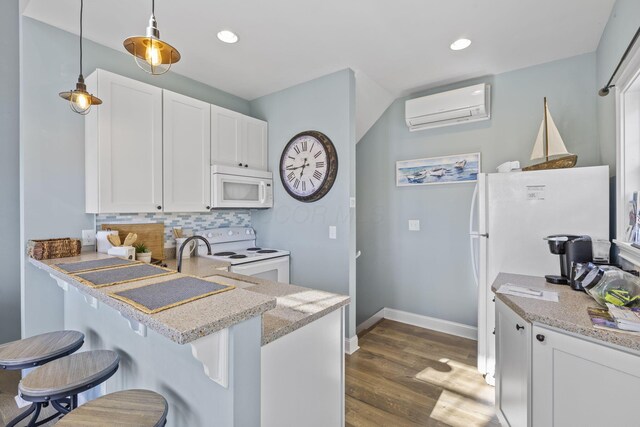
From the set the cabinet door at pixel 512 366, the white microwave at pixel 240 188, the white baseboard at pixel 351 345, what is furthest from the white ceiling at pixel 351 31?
the white baseboard at pixel 351 345

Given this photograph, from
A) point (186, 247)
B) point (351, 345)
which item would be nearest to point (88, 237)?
point (186, 247)

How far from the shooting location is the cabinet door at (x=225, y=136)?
2.82 meters

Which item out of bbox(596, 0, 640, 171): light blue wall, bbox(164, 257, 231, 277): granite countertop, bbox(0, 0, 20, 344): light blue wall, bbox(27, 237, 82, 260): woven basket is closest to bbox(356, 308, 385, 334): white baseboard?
bbox(164, 257, 231, 277): granite countertop

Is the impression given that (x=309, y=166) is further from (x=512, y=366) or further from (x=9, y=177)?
(x=9, y=177)

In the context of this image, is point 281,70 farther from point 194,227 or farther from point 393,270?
point 393,270

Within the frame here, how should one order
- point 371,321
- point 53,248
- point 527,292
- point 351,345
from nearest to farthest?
point 527,292 < point 53,248 < point 351,345 < point 371,321

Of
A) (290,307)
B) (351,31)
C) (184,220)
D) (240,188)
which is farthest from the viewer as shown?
(240,188)

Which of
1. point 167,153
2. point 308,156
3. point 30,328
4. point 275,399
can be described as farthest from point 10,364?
point 308,156

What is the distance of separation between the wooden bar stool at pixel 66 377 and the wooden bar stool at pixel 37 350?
10cm

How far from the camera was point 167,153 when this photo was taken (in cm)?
245

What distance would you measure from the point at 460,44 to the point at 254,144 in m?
2.11

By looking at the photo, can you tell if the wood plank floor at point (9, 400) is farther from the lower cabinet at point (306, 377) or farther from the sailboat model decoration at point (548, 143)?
the sailboat model decoration at point (548, 143)

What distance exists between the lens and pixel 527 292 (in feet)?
5.12

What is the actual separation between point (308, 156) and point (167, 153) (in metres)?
1.27
